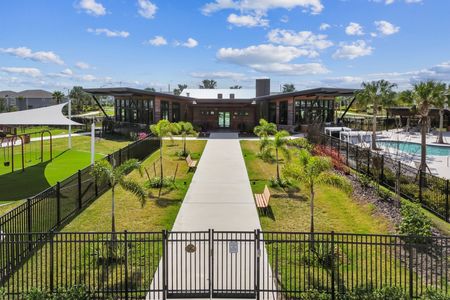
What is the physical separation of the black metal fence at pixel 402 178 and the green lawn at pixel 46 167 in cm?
1559

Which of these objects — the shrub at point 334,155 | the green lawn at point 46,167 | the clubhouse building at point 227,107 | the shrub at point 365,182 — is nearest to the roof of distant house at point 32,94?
the clubhouse building at point 227,107

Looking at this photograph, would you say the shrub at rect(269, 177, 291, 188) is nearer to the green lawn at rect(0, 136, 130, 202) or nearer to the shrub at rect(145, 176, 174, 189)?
the shrub at rect(145, 176, 174, 189)

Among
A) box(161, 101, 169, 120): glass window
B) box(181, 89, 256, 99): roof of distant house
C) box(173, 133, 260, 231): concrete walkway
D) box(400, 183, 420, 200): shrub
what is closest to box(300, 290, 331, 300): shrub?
box(173, 133, 260, 231): concrete walkway

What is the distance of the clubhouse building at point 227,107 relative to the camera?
42344mm

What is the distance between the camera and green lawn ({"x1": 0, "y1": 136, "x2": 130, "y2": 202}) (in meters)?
17.4

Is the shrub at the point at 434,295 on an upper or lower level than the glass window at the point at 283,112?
lower

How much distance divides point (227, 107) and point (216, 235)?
40978 mm

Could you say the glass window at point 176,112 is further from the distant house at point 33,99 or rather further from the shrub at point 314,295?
the distant house at point 33,99

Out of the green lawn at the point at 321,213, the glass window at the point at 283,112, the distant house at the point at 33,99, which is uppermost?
the distant house at the point at 33,99

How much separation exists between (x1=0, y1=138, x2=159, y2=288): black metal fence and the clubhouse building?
23.5m

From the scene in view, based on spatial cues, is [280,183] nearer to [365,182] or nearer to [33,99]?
[365,182]

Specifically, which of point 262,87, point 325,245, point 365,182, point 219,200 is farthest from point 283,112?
point 325,245

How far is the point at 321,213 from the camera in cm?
1410

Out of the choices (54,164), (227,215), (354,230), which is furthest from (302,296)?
(54,164)
